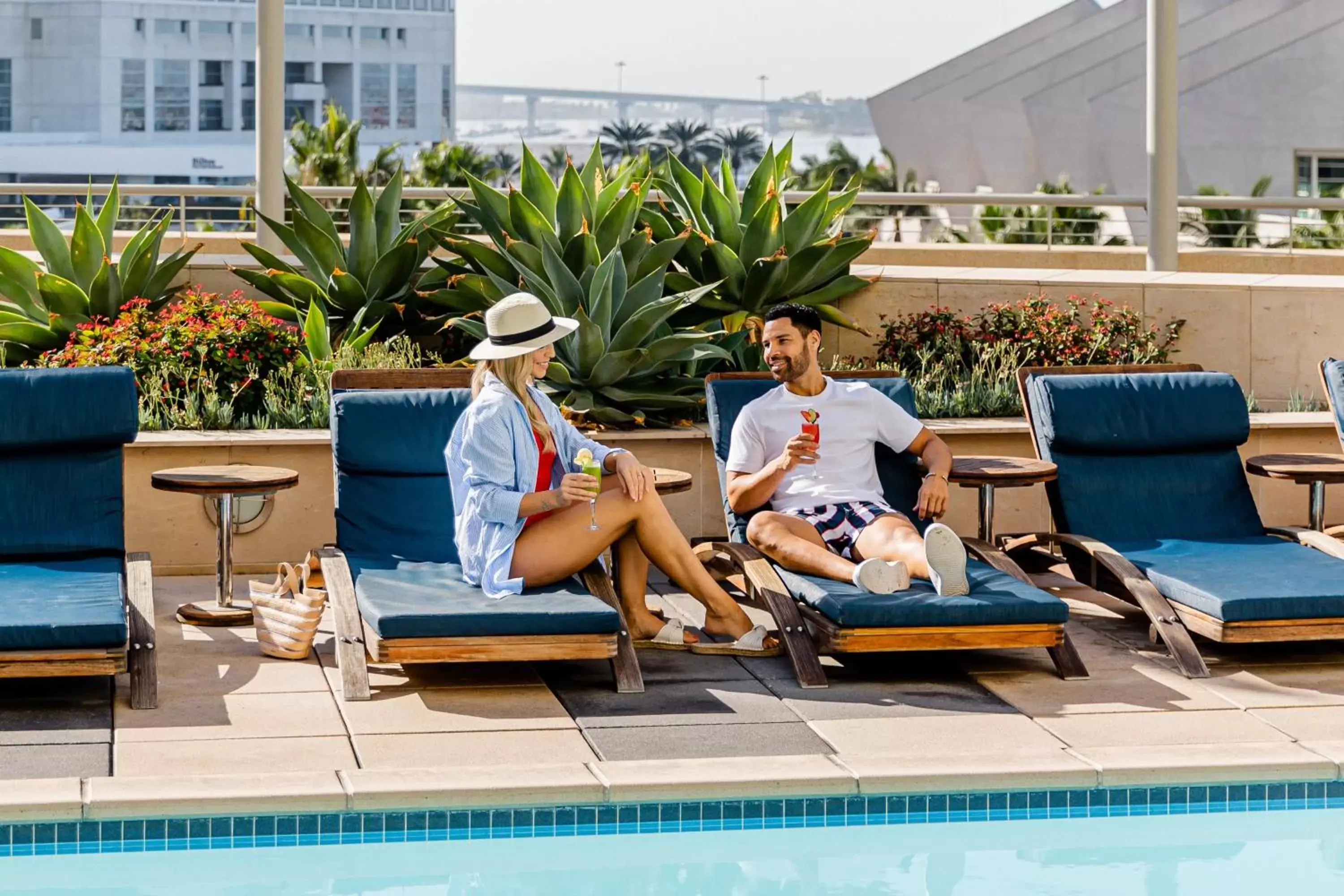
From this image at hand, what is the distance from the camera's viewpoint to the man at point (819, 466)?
6273 millimetres

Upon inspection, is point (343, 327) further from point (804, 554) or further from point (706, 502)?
point (804, 554)

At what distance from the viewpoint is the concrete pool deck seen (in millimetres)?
4598

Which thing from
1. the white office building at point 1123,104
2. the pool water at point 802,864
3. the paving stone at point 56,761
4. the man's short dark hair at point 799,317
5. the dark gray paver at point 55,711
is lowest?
the pool water at point 802,864

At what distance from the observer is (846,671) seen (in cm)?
606

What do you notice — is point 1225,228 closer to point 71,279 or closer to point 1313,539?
point 1313,539

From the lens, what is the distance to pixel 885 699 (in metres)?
5.69

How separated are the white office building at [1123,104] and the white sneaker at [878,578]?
35699 millimetres

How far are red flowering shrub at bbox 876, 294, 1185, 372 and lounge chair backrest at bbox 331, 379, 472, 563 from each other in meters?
3.32

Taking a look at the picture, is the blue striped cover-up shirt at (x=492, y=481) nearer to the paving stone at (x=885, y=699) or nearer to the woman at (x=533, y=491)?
the woman at (x=533, y=491)

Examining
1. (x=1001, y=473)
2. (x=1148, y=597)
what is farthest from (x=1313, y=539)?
(x=1001, y=473)

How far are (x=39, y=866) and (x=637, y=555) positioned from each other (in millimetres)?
2505

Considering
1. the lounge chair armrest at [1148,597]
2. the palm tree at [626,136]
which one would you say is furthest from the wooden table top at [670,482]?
the palm tree at [626,136]

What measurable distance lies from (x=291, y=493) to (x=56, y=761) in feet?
9.40

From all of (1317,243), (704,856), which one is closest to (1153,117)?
Result: (704,856)
